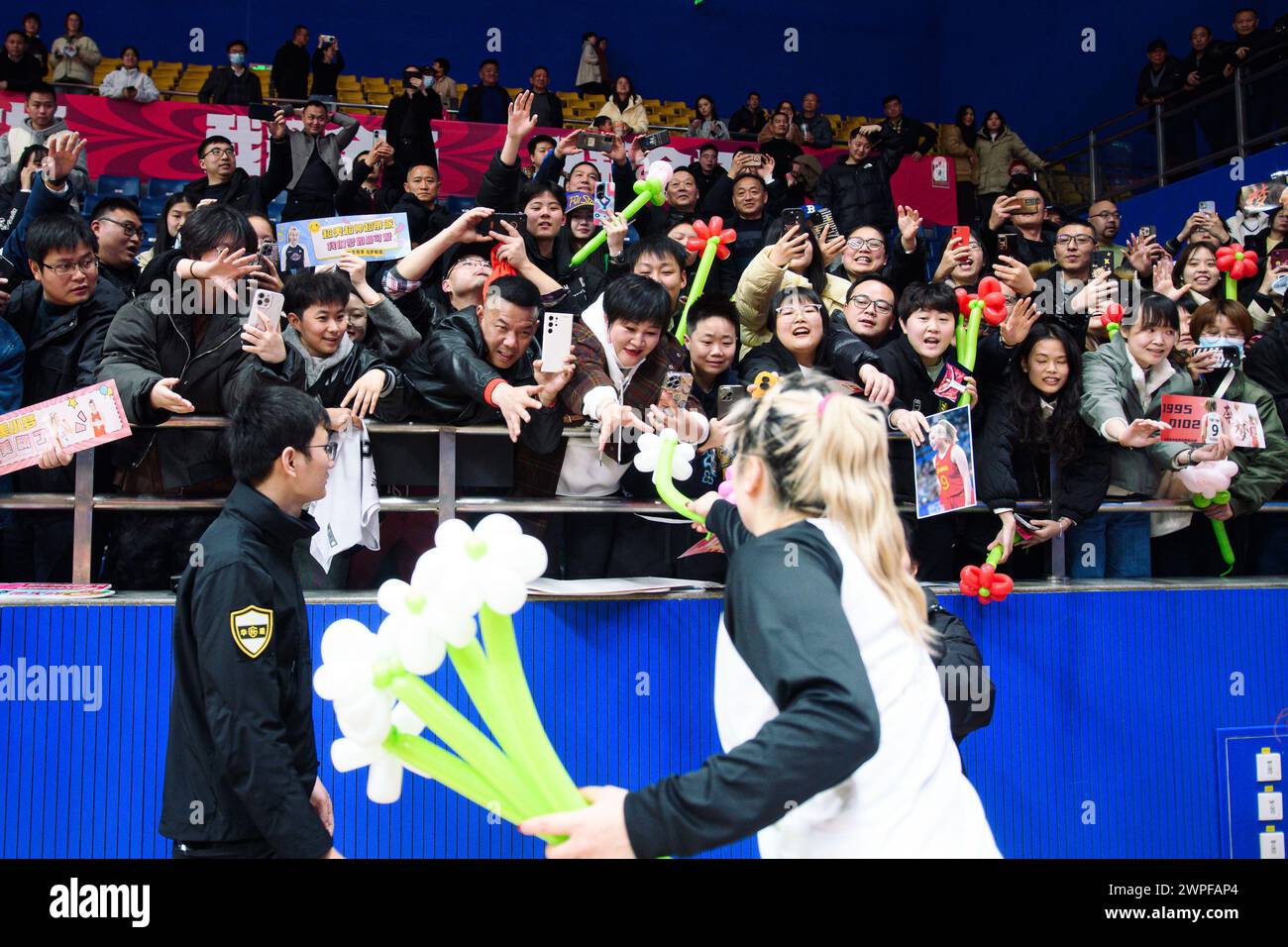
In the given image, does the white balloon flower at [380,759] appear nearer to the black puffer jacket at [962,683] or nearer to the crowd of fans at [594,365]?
the black puffer jacket at [962,683]

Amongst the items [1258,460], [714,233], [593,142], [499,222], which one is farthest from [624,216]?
[1258,460]

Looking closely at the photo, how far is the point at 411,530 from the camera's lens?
4.43 meters

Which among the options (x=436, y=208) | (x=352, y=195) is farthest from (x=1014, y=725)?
(x=352, y=195)

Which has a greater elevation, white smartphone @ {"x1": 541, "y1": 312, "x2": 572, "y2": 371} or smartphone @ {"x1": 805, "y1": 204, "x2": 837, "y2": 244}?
smartphone @ {"x1": 805, "y1": 204, "x2": 837, "y2": 244}

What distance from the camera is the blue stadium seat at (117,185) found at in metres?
10.9

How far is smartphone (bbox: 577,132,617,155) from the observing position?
6.40 meters

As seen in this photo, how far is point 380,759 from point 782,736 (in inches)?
27.1

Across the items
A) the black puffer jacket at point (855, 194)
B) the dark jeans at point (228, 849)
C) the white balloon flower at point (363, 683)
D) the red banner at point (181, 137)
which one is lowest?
the dark jeans at point (228, 849)

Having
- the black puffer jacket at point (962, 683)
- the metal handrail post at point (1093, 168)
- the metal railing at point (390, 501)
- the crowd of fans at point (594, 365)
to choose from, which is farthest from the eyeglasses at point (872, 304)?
the metal handrail post at point (1093, 168)

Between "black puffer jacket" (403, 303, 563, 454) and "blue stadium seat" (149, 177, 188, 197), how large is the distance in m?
7.99

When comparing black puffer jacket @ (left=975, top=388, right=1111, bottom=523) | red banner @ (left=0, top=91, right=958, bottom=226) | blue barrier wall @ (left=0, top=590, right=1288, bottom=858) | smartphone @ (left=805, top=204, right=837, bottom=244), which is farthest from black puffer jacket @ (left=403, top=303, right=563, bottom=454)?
red banner @ (left=0, top=91, right=958, bottom=226)

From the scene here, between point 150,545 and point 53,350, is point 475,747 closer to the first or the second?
point 150,545

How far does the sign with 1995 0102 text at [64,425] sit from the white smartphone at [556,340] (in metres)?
1.42

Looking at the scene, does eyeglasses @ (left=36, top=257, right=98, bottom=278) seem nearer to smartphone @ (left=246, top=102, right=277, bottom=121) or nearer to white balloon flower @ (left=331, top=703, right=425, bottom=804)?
white balloon flower @ (left=331, top=703, right=425, bottom=804)
